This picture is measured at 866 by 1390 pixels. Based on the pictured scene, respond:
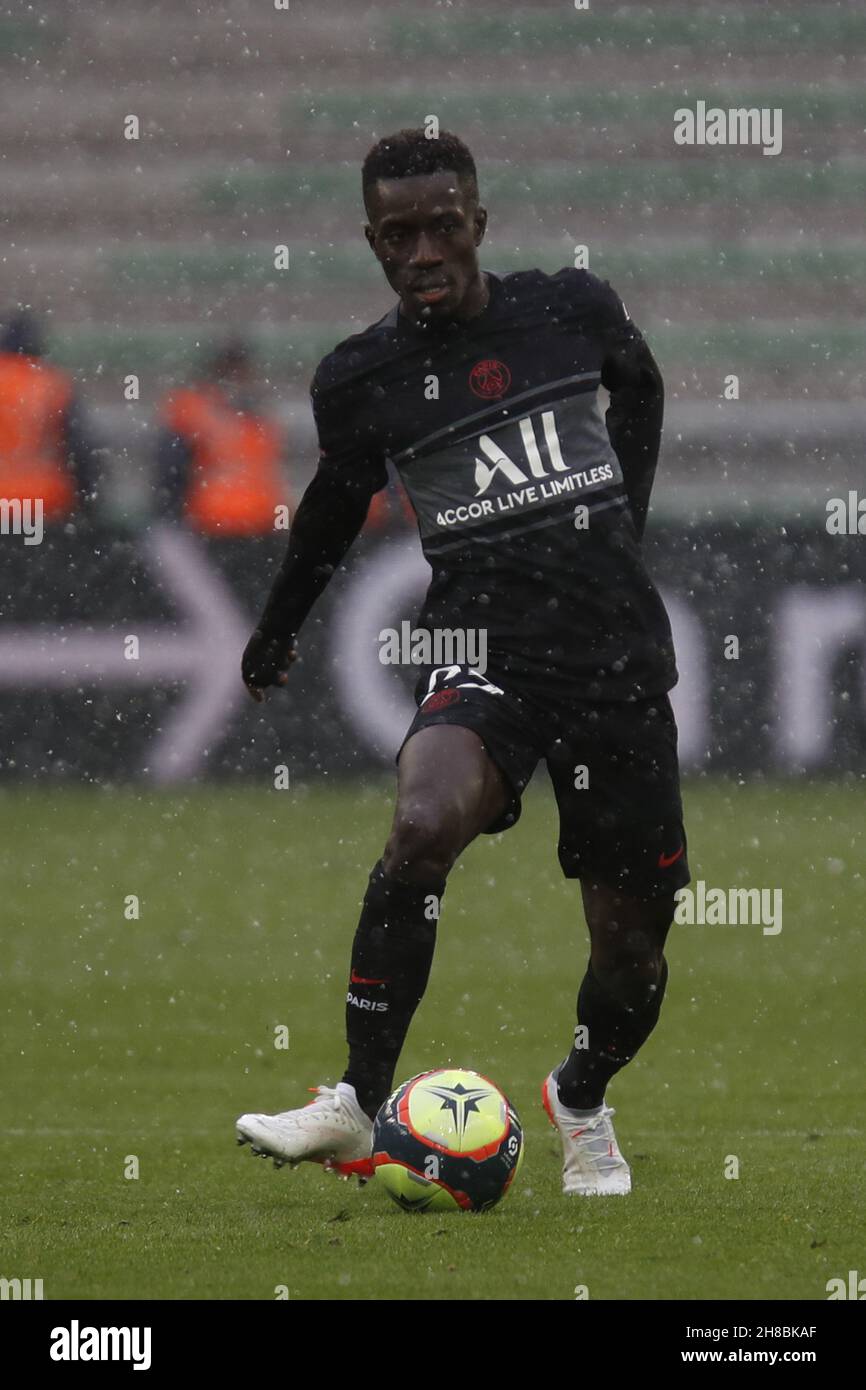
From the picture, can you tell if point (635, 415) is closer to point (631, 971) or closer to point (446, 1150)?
point (631, 971)

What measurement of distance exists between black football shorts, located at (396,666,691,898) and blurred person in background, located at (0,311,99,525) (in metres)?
8.01

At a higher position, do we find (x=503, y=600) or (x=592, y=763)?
(x=503, y=600)

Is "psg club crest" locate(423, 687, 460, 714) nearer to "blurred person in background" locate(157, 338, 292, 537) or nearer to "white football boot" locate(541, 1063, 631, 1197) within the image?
"white football boot" locate(541, 1063, 631, 1197)

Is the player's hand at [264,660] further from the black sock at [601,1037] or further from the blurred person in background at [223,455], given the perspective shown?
the blurred person in background at [223,455]

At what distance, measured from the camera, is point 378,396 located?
14.5 ft

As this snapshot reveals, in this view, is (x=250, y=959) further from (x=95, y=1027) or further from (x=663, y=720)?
(x=663, y=720)

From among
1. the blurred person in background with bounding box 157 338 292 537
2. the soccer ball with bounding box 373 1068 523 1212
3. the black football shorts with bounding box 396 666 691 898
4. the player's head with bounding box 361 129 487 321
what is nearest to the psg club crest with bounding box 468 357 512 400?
the player's head with bounding box 361 129 487 321

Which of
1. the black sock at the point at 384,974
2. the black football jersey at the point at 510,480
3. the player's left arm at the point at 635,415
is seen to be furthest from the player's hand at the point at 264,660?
the player's left arm at the point at 635,415

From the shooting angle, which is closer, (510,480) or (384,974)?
(384,974)

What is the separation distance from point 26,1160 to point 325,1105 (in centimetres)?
98

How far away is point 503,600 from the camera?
4.30 metres

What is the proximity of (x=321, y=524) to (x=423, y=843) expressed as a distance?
81 cm

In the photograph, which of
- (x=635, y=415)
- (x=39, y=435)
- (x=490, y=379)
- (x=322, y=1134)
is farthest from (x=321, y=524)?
(x=39, y=435)

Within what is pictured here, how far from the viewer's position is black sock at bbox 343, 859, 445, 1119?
418 centimetres
